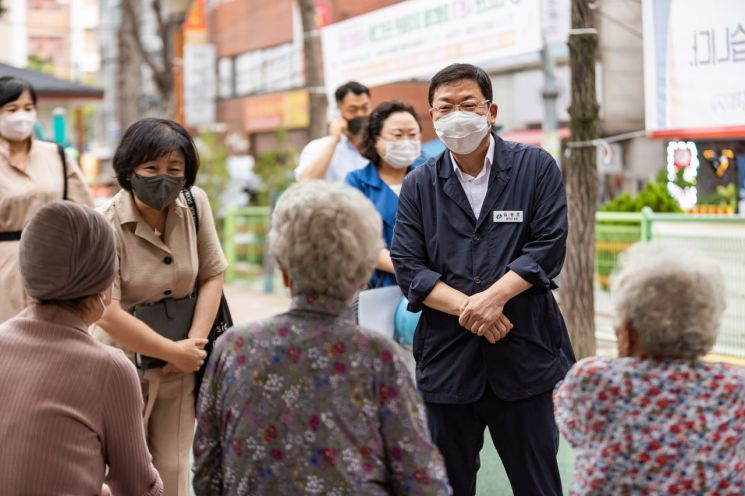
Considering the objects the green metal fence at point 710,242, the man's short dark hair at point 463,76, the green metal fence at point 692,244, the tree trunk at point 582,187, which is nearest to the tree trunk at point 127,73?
the green metal fence at point 692,244

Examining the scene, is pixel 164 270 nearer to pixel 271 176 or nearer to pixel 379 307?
pixel 379 307

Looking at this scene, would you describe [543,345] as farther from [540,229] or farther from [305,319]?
[305,319]

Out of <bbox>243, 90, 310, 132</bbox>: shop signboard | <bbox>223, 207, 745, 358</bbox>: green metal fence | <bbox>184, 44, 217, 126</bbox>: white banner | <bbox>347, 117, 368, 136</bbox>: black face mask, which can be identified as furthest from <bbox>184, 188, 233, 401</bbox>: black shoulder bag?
<bbox>184, 44, 217, 126</bbox>: white banner

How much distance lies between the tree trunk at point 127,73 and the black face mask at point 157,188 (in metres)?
18.9

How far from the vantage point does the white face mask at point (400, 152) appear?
5.78 m

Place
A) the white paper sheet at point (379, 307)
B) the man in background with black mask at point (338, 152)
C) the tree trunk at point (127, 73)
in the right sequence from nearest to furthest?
1. the white paper sheet at point (379, 307)
2. the man in background with black mask at point (338, 152)
3. the tree trunk at point (127, 73)

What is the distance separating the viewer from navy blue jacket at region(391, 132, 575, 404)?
4.16 m

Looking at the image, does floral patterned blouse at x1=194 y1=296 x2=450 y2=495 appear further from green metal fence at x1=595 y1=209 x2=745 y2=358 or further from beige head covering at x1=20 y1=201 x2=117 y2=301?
green metal fence at x1=595 y1=209 x2=745 y2=358

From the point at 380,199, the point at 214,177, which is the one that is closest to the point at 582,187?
the point at 380,199

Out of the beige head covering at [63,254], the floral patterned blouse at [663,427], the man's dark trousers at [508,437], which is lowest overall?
the man's dark trousers at [508,437]

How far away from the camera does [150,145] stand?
14.5 ft

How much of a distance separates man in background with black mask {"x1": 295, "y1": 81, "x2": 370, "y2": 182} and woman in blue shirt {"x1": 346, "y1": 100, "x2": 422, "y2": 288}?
1143 mm

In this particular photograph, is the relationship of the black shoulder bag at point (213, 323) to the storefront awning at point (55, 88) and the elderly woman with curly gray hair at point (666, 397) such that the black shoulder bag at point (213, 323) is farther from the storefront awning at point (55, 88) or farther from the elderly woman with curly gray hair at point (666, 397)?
the storefront awning at point (55, 88)

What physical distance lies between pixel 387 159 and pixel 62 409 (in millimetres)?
2963
